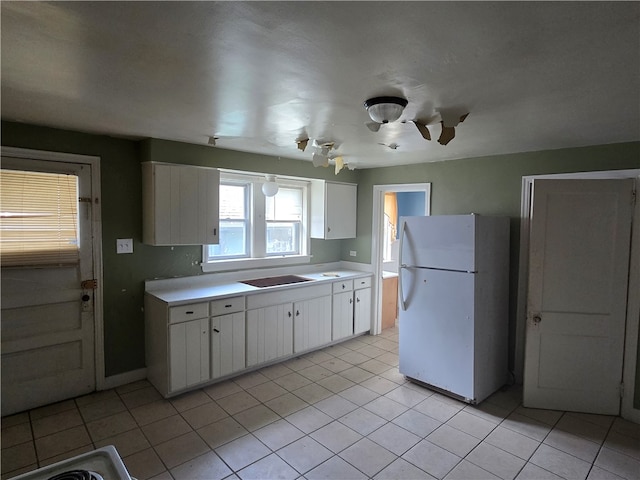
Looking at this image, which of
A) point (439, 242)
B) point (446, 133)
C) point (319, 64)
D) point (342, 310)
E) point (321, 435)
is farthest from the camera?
point (342, 310)

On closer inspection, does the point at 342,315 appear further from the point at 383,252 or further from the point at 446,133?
the point at 446,133

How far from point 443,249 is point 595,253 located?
1138 mm

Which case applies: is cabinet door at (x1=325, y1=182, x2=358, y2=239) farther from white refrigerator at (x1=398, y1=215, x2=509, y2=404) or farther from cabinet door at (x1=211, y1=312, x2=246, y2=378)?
cabinet door at (x1=211, y1=312, x2=246, y2=378)

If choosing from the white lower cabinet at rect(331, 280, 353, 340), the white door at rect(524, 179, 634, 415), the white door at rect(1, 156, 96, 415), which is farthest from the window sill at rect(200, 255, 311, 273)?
the white door at rect(524, 179, 634, 415)

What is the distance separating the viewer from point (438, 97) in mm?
1940

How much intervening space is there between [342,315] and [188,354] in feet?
6.38

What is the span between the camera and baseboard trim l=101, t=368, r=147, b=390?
3.22m

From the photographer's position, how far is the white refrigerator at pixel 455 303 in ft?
10.0

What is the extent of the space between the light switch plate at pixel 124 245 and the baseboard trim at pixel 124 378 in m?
1.11

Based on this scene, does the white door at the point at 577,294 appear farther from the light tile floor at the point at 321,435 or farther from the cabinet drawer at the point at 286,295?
the cabinet drawer at the point at 286,295

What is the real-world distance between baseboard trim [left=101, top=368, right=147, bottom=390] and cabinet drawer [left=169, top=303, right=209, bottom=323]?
31.7 inches

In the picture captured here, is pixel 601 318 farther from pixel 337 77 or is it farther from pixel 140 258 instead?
pixel 140 258

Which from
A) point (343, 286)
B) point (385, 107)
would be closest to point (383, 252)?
point (343, 286)

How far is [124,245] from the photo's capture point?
3.25 metres
